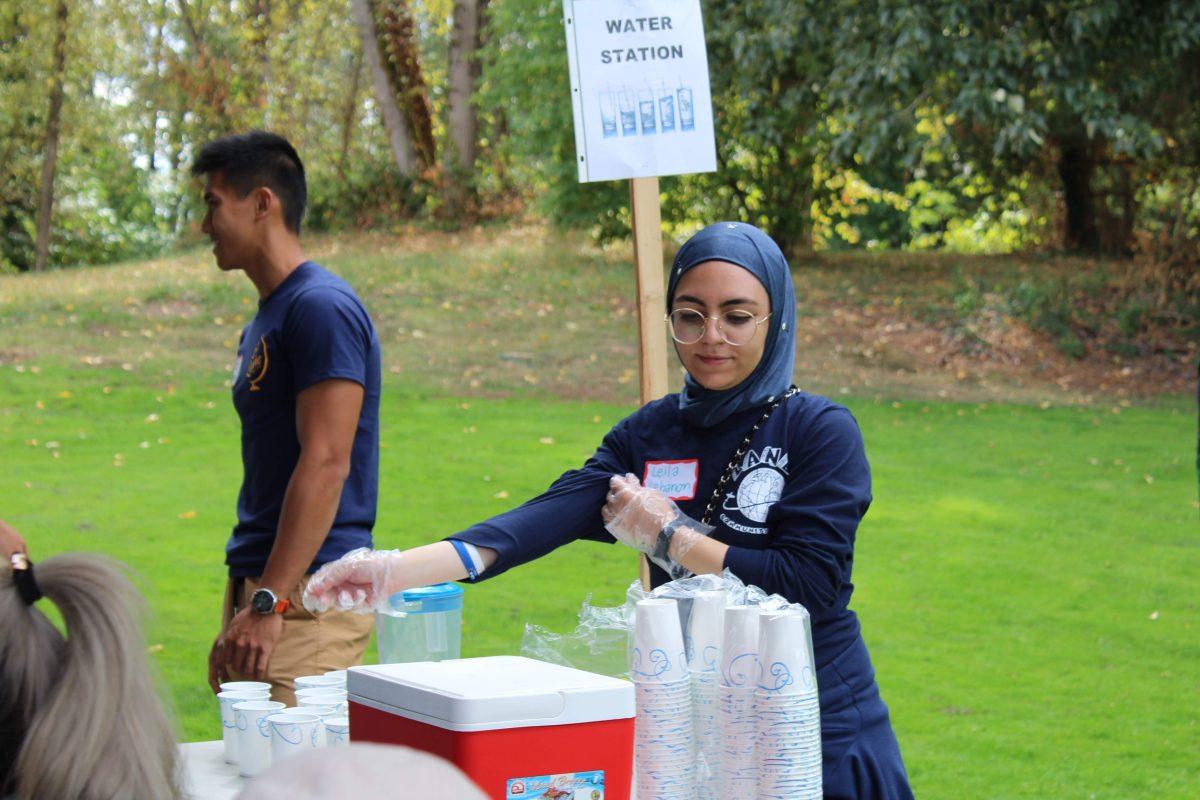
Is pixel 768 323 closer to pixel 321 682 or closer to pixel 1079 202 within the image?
pixel 321 682

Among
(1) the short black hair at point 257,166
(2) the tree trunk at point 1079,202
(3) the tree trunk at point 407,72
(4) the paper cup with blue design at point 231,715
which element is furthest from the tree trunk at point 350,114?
(4) the paper cup with blue design at point 231,715

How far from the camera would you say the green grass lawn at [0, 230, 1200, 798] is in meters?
6.11

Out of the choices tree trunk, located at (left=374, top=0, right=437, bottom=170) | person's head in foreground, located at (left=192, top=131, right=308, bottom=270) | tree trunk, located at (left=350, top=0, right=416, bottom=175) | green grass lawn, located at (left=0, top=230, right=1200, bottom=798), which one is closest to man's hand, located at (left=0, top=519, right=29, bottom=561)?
green grass lawn, located at (left=0, top=230, right=1200, bottom=798)

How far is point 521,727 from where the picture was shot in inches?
71.5

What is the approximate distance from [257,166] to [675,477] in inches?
58.2

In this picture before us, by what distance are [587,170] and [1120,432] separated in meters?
9.00

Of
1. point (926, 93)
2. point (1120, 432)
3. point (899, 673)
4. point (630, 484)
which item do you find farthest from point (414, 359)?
A: point (630, 484)

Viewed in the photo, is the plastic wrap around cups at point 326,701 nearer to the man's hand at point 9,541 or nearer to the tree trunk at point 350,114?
the man's hand at point 9,541

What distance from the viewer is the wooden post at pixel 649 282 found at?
12.3 ft

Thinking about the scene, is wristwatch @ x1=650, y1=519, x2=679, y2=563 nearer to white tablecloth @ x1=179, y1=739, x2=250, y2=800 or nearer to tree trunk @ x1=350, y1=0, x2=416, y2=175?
white tablecloth @ x1=179, y1=739, x2=250, y2=800

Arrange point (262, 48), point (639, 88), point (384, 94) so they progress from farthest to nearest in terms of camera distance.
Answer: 1. point (262, 48)
2. point (384, 94)
3. point (639, 88)

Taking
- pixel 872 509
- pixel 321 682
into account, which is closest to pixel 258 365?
pixel 321 682

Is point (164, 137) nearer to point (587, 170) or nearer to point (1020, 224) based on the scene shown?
point (1020, 224)

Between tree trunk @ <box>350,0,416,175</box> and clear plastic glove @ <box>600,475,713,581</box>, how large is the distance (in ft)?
62.6
